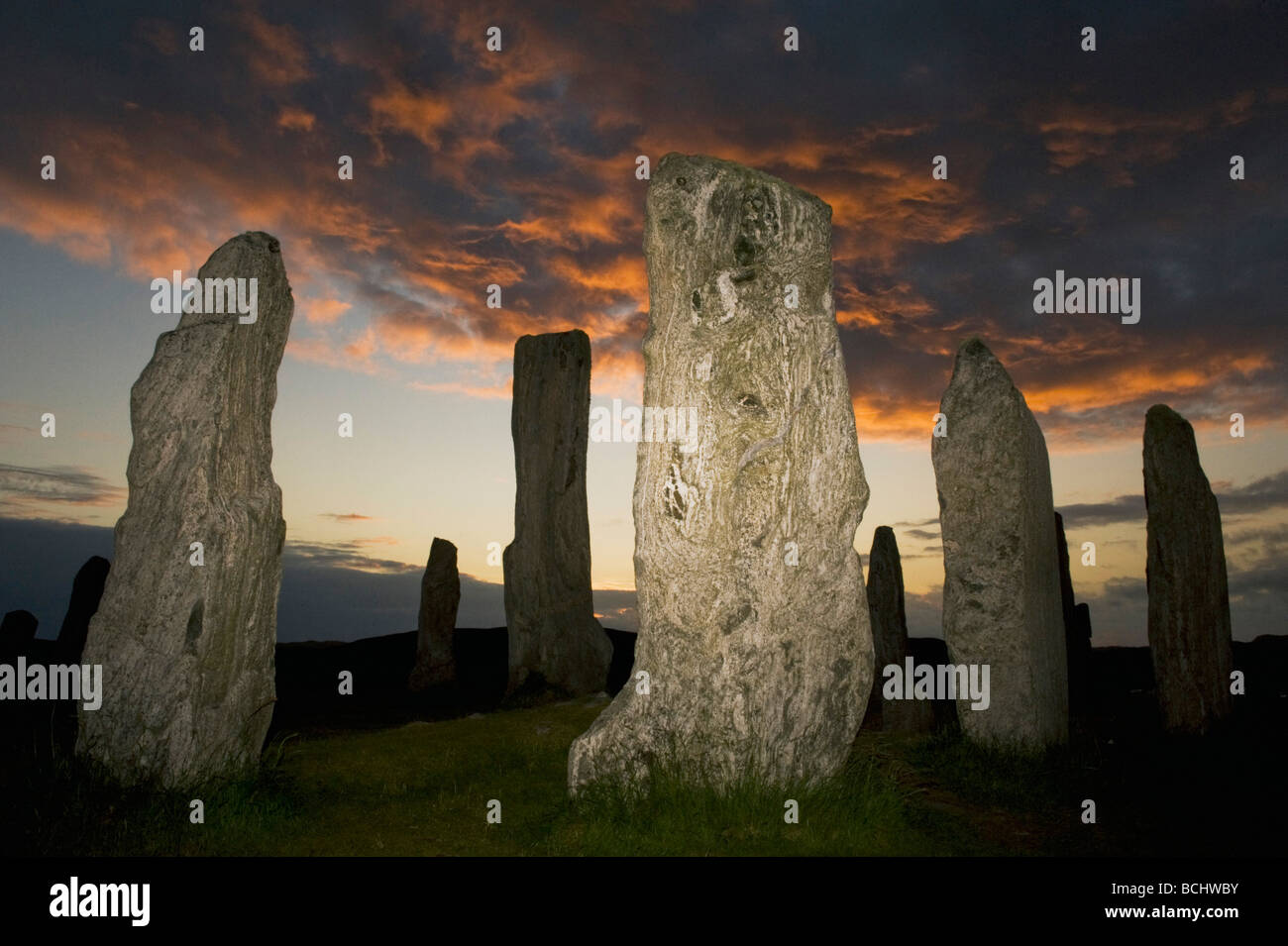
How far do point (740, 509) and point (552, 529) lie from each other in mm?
7494

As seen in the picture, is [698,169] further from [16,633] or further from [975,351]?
[16,633]

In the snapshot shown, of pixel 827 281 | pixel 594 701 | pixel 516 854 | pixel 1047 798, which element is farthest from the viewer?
pixel 594 701

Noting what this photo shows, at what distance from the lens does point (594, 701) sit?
10586 millimetres

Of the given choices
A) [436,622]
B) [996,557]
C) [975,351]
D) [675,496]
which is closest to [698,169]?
[675,496]

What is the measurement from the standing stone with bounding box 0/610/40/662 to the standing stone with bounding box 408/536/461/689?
22.2 feet

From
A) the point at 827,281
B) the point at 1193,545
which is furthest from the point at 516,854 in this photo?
the point at 1193,545

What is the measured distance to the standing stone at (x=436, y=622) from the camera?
1683 cm

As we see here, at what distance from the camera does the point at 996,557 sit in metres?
8.80

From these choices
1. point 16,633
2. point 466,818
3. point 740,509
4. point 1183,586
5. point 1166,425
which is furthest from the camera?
point 16,633

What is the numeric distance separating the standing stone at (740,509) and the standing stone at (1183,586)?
623cm

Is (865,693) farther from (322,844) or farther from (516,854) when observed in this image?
(322,844)

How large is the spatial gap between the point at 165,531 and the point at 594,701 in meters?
5.40

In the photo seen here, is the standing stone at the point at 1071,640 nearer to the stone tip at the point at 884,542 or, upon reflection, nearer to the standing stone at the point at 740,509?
the stone tip at the point at 884,542

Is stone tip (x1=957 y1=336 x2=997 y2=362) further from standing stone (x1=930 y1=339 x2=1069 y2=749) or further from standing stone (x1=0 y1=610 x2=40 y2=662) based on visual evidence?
standing stone (x1=0 y1=610 x2=40 y2=662)
